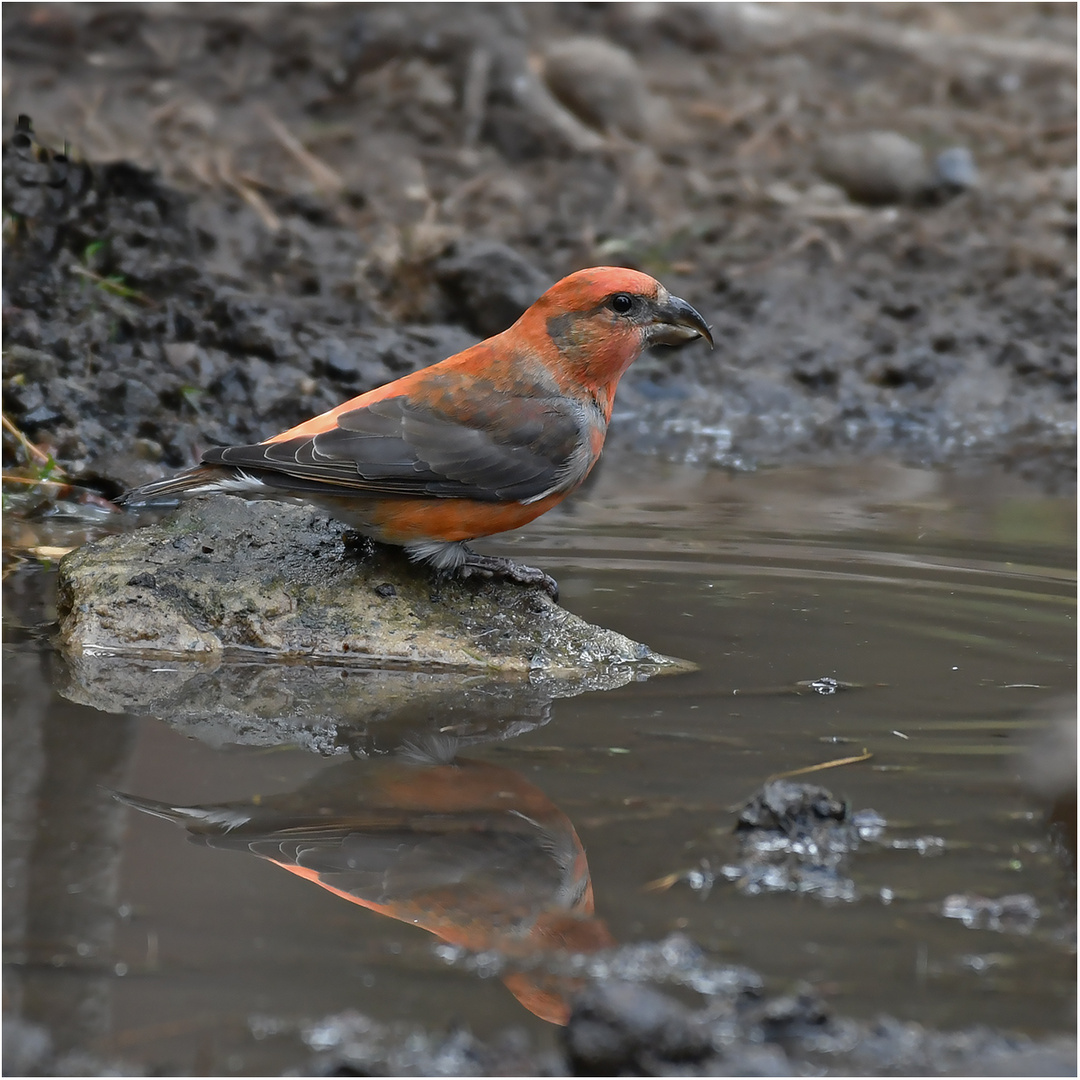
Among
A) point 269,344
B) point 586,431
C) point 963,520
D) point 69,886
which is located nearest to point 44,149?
point 269,344

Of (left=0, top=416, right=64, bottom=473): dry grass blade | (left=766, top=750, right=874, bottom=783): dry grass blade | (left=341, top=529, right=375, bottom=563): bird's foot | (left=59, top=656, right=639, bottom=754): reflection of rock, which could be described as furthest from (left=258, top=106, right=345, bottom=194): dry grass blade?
(left=766, top=750, right=874, bottom=783): dry grass blade

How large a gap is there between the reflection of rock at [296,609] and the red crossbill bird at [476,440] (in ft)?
0.50

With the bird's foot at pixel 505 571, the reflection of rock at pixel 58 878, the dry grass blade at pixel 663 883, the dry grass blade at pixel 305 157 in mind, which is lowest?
the reflection of rock at pixel 58 878

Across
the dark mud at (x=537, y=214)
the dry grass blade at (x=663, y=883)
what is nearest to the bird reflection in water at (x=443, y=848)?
the dry grass blade at (x=663, y=883)

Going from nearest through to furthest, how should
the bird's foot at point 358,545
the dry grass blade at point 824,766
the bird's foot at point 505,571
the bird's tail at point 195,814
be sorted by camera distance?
the bird's tail at point 195,814, the dry grass blade at point 824,766, the bird's foot at point 505,571, the bird's foot at point 358,545

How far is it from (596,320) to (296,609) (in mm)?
1607

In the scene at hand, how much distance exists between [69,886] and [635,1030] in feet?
4.42

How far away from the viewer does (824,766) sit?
3955 mm

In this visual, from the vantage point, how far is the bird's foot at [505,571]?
5258mm

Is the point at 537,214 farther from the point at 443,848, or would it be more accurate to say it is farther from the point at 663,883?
the point at 663,883

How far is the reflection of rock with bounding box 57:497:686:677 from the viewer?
4988 mm

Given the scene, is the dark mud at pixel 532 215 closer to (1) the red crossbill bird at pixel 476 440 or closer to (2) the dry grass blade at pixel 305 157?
(2) the dry grass blade at pixel 305 157

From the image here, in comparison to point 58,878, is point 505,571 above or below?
above

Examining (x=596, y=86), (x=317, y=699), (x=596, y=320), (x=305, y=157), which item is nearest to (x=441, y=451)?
(x=596, y=320)
